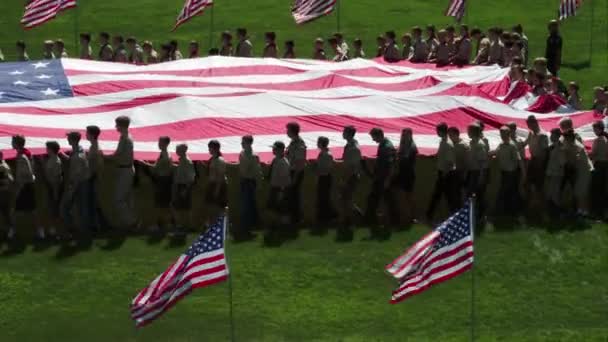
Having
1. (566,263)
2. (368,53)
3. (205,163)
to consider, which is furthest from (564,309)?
(368,53)

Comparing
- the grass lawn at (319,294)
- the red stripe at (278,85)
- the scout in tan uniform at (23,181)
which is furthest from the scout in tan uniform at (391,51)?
the scout in tan uniform at (23,181)

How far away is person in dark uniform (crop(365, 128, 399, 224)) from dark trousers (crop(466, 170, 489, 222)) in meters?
1.01

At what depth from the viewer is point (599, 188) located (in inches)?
706

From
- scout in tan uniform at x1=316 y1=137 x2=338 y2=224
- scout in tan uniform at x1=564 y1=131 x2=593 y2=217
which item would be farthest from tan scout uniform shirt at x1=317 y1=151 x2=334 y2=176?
scout in tan uniform at x1=564 y1=131 x2=593 y2=217

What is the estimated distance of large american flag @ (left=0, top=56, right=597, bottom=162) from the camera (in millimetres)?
18312

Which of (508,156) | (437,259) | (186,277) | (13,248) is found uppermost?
(508,156)

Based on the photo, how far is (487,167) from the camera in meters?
17.5

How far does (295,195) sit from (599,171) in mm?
4095

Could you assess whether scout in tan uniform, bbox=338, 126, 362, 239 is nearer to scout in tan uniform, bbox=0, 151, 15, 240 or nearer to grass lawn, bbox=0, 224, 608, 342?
grass lawn, bbox=0, 224, 608, 342

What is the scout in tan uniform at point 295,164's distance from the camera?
56.3 ft

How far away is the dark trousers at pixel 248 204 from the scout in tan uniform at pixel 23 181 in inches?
102

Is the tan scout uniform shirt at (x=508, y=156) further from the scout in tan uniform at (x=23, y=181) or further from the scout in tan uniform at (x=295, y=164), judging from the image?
the scout in tan uniform at (x=23, y=181)

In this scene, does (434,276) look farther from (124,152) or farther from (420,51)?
(420,51)

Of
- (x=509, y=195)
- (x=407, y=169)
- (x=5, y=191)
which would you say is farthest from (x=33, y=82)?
(x=509, y=195)
